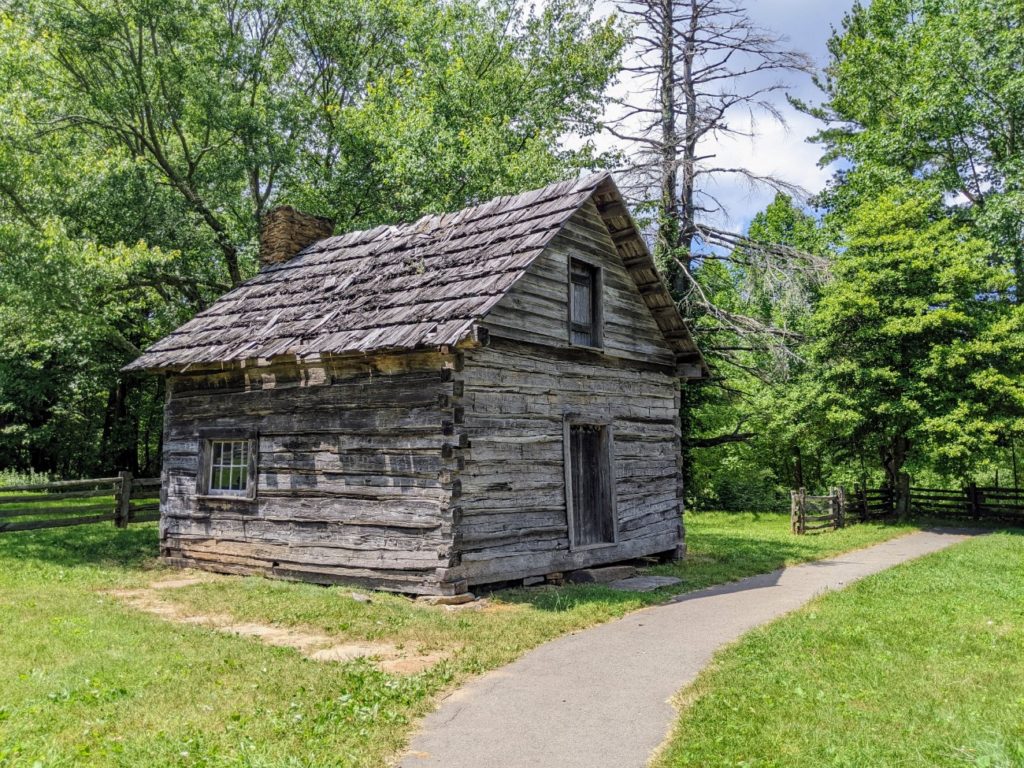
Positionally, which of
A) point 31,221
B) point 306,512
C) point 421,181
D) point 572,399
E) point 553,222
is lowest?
point 306,512

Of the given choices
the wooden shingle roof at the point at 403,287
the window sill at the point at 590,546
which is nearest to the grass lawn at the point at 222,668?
the window sill at the point at 590,546

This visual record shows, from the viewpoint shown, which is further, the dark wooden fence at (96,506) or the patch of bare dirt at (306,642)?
the dark wooden fence at (96,506)

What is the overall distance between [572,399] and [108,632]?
24.6ft

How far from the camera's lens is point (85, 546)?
1570 centimetres

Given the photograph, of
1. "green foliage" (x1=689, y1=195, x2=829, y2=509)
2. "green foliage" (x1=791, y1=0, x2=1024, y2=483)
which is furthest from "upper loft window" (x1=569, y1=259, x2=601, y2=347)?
"green foliage" (x1=791, y1=0, x2=1024, y2=483)

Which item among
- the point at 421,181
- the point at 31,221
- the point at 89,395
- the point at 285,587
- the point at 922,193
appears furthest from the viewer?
the point at 89,395

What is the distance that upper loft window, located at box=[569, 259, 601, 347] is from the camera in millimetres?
13336

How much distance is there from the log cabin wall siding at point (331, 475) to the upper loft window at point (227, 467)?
21cm

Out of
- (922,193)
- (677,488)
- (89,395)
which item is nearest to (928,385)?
(922,193)

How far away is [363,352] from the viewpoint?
11.0 metres

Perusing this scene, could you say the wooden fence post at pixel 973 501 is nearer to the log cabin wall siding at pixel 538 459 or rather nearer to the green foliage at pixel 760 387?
the green foliage at pixel 760 387

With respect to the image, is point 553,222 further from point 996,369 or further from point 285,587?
point 996,369

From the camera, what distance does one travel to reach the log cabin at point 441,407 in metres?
11.0

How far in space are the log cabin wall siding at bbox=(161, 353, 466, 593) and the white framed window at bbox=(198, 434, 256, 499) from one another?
0.52ft
